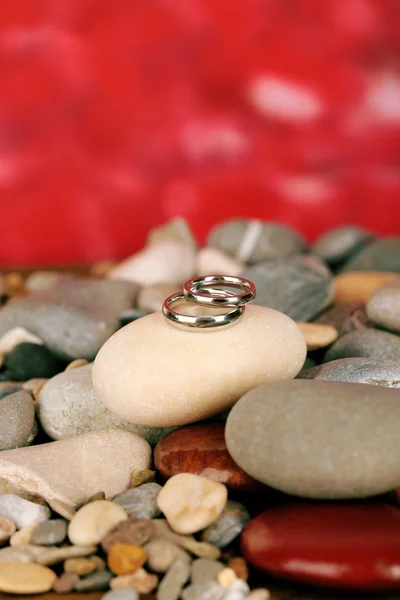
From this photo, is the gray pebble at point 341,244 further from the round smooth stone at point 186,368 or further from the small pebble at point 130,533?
the small pebble at point 130,533

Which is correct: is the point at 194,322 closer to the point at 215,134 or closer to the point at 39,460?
the point at 39,460

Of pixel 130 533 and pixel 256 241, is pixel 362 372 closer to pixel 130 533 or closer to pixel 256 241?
pixel 130 533

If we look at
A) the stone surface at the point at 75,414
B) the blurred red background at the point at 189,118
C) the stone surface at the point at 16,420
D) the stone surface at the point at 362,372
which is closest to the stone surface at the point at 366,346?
the stone surface at the point at 362,372

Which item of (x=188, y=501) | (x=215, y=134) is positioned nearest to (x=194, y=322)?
(x=188, y=501)

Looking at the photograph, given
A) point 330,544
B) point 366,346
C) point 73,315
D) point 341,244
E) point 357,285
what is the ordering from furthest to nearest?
point 341,244 < point 357,285 < point 73,315 < point 366,346 < point 330,544

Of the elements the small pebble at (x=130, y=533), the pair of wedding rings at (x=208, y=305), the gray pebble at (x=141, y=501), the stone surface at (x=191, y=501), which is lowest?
the gray pebble at (x=141, y=501)

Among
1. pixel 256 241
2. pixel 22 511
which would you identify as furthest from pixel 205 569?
pixel 256 241
